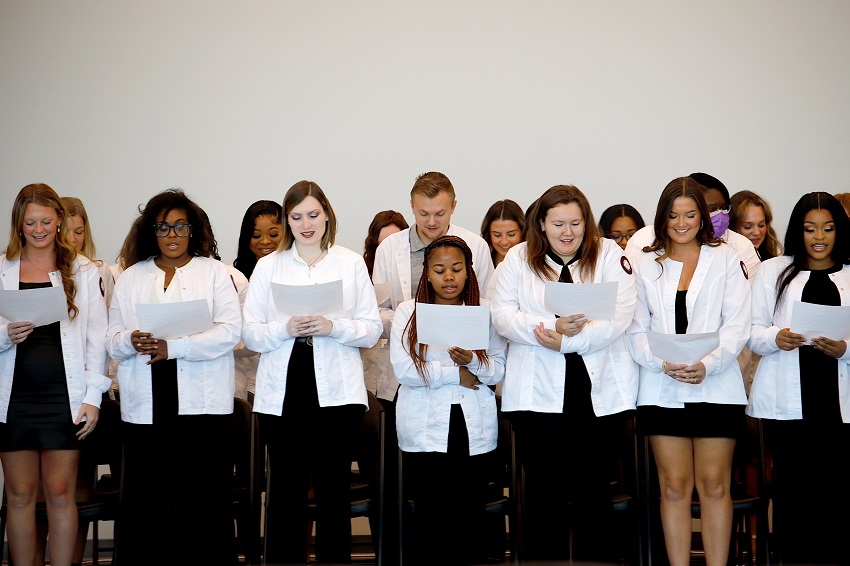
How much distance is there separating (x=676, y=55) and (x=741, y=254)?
2.14 meters

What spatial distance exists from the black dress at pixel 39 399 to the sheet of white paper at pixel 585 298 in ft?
6.79

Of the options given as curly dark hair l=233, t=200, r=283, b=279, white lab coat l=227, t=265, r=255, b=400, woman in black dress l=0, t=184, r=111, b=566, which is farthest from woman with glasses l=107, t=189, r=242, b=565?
curly dark hair l=233, t=200, r=283, b=279

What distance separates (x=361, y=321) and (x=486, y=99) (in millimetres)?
2607

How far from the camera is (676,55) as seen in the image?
5879mm

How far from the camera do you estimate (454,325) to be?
3496mm

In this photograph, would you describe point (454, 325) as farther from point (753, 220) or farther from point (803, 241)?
point (753, 220)

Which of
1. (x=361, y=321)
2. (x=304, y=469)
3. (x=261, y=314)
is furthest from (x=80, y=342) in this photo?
(x=361, y=321)

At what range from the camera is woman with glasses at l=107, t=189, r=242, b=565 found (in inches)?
149

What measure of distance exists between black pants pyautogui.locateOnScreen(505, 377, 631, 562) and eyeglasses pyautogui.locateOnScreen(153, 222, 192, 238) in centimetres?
172

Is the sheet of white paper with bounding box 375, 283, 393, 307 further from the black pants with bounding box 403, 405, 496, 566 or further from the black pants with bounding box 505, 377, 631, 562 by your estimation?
the black pants with bounding box 505, 377, 631, 562

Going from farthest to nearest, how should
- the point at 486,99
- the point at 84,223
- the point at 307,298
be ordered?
1. the point at 486,99
2. the point at 84,223
3. the point at 307,298

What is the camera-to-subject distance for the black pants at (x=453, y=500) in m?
3.69

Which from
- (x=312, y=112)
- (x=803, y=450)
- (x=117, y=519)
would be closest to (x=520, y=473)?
(x=803, y=450)

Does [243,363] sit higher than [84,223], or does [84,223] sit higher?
[84,223]
